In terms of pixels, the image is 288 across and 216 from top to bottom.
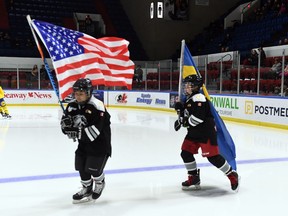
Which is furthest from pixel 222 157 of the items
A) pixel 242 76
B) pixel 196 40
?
pixel 196 40

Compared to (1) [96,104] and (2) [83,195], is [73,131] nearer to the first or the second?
(1) [96,104]

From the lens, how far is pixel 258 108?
1102 cm

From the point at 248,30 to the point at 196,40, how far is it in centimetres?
418

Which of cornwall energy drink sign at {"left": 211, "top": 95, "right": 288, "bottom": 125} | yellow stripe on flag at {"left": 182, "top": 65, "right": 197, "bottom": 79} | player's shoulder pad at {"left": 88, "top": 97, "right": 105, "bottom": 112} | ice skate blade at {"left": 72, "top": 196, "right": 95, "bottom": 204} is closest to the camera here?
player's shoulder pad at {"left": 88, "top": 97, "right": 105, "bottom": 112}

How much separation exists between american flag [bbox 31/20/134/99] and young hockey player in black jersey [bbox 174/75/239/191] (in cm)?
128

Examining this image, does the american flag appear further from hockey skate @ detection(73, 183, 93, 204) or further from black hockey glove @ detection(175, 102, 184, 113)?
black hockey glove @ detection(175, 102, 184, 113)

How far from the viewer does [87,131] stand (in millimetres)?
3678

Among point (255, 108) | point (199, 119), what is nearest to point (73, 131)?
point (199, 119)

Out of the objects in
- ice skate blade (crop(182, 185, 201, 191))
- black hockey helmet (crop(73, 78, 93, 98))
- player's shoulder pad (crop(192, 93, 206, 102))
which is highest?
black hockey helmet (crop(73, 78, 93, 98))

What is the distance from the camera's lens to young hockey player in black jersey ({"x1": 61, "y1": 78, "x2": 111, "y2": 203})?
3.65 meters

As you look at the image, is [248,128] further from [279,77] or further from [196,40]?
[196,40]

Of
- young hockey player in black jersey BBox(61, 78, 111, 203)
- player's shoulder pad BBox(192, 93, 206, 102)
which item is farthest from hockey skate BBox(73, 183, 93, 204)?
player's shoulder pad BBox(192, 93, 206, 102)

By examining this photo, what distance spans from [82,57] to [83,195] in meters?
1.71

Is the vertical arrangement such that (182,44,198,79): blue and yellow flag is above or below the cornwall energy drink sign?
above
